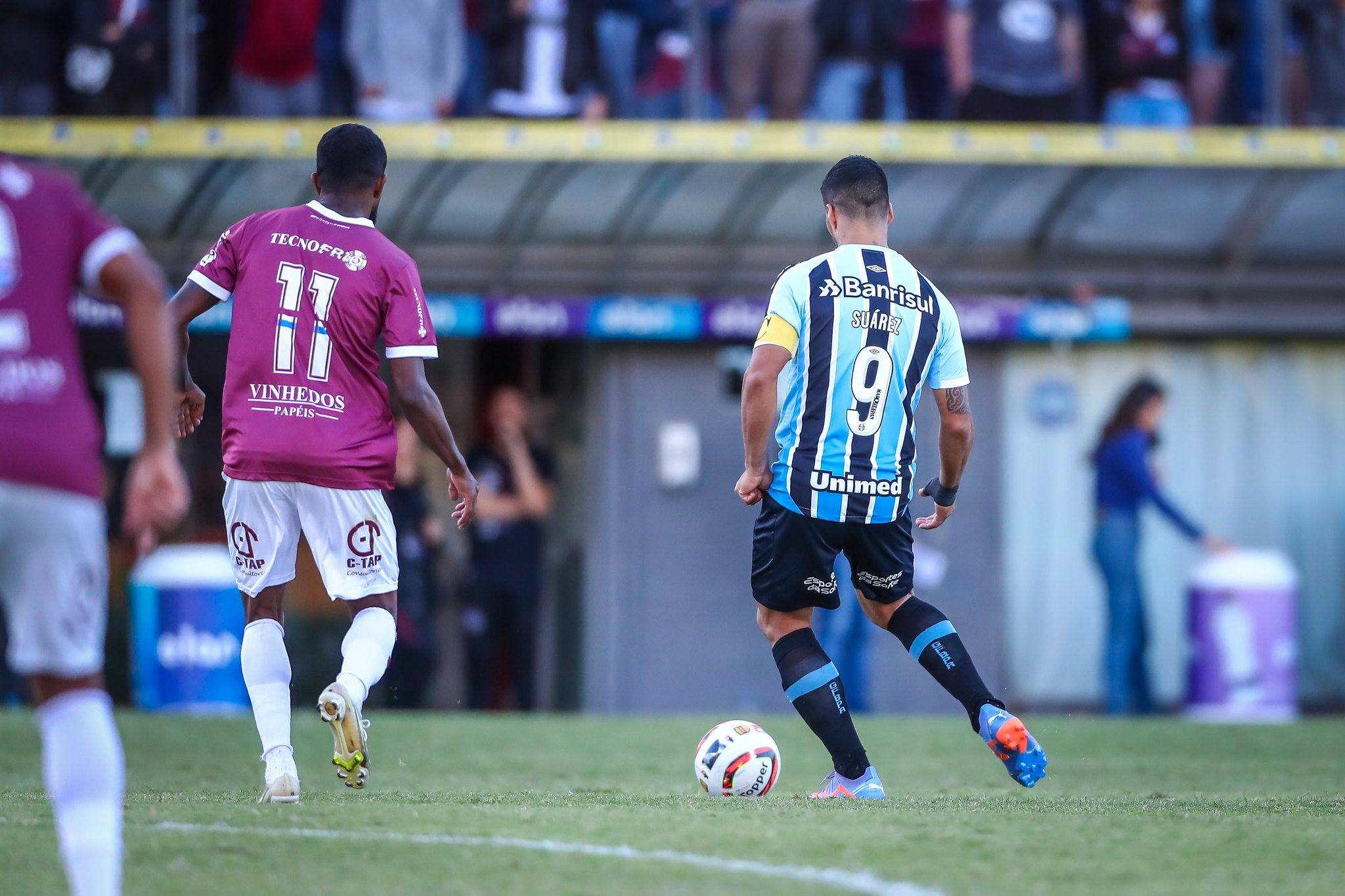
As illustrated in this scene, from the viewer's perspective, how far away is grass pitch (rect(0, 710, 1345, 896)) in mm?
4133

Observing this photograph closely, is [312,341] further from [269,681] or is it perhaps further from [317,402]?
[269,681]

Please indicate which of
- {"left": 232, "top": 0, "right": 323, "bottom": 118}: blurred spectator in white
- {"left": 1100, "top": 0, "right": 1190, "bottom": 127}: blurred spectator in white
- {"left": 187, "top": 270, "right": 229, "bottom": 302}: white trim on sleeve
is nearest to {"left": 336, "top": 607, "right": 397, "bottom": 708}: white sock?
{"left": 187, "top": 270, "right": 229, "bottom": 302}: white trim on sleeve

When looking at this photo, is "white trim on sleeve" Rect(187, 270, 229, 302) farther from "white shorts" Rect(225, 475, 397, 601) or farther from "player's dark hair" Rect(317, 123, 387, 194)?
"white shorts" Rect(225, 475, 397, 601)

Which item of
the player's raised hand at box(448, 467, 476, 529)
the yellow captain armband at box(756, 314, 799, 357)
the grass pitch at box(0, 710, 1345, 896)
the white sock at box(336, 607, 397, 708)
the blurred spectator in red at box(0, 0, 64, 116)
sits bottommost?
the grass pitch at box(0, 710, 1345, 896)

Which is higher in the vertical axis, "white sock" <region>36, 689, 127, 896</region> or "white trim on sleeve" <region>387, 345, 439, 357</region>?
"white trim on sleeve" <region>387, 345, 439, 357</region>

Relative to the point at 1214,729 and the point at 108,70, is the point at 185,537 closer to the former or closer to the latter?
the point at 108,70

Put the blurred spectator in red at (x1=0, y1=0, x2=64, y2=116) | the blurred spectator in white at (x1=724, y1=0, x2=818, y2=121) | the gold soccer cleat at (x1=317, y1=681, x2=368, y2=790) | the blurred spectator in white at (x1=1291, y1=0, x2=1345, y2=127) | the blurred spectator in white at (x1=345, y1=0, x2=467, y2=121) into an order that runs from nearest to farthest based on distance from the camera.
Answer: the gold soccer cleat at (x1=317, y1=681, x2=368, y2=790) < the blurred spectator in red at (x1=0, y1=0, x2=64, y2=116) < the blurred spectator in white at (x1=345, y1=0, x2=467, y2=121) < the blurred spectator in white at (x1=724, y1=0, x2=818, y2=121) < the blurred spectator in white at (x1=1291, y1=0, x2=1345, y2=127)

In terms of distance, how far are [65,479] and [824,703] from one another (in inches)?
119

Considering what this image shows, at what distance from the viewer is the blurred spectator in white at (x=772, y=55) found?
13258mm

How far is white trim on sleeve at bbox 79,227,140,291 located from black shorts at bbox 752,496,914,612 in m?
2.68

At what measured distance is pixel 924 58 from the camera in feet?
45.8

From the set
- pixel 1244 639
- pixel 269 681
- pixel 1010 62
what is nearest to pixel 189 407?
pixel 269 681

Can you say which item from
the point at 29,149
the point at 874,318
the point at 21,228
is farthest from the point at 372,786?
the point at 29,149

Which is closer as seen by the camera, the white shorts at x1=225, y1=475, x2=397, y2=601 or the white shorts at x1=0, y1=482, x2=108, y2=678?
the white shorts at x1=0, y1=482, x2=108, y2=678
